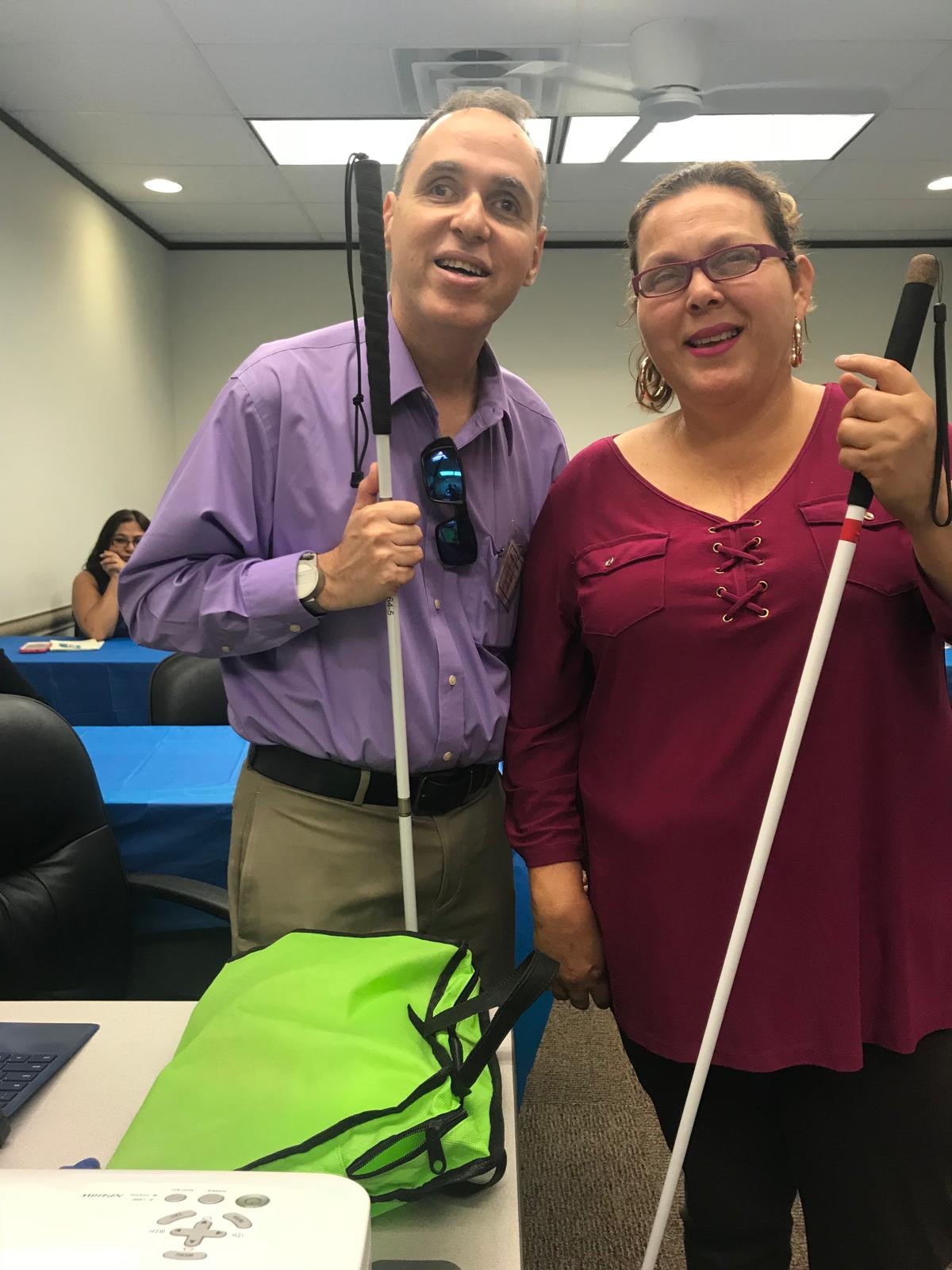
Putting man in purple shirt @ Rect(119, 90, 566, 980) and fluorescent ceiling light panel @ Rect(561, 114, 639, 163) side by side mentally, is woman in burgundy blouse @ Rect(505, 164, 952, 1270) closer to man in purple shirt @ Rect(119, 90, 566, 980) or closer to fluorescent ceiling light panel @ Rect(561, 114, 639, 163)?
man in purple shirt @ Rect(119, 90, 566, 980)

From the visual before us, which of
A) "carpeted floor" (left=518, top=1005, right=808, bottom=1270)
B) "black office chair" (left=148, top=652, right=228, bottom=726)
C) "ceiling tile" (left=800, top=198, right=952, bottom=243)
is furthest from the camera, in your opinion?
"ceiling tile" (left=800, top=198, right=952, bottom=243)

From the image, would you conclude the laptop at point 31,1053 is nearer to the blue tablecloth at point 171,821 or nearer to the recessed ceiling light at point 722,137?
the blue tablecloth at point 171,821

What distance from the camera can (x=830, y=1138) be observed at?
3.59ft

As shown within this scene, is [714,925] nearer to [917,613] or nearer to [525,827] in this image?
[525,827]

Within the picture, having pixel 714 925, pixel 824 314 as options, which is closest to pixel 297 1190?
pixel 714 925

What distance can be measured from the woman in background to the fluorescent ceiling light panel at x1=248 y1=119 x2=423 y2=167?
6.26 ft

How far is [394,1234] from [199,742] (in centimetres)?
175

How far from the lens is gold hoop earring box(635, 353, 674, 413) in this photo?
1.33m

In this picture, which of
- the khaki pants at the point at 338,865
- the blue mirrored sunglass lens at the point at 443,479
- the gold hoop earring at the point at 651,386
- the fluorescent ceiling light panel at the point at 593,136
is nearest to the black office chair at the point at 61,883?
the khaki pants at the point at 338,865

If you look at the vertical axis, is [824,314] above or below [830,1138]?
above

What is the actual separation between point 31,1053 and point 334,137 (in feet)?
13.7

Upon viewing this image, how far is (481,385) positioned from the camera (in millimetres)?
1443

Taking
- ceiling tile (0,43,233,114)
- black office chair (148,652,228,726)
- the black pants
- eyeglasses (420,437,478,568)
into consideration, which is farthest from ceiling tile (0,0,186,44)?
the black pants

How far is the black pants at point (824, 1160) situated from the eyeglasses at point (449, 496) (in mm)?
719
